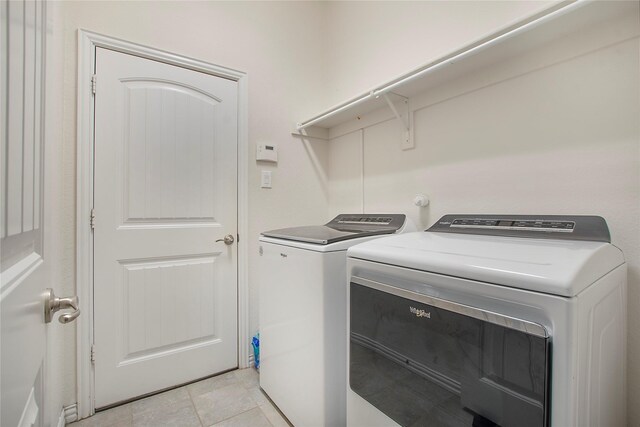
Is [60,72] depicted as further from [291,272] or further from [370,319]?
[370,319]

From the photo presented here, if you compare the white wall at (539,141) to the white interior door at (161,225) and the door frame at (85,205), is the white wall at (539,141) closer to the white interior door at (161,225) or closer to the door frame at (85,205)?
the white interior door at (161,225)

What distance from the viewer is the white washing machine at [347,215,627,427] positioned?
64cm

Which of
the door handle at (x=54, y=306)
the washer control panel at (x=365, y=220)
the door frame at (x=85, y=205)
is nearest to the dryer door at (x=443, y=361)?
the washer control panel at (x=365, y=220)

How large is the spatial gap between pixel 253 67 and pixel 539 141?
1.83 m

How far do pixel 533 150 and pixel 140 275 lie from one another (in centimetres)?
212

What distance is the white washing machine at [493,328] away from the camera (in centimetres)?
64

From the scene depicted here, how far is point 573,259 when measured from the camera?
72 centimetres

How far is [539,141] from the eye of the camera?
1234mm

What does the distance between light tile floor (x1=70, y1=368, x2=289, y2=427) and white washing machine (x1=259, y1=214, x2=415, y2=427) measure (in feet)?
0.38

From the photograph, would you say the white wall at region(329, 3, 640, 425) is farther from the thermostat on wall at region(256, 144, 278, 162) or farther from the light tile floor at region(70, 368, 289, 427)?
the light tile floor at region(70, 368, 289, 427)

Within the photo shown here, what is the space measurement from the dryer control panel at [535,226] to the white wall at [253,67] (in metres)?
1.22

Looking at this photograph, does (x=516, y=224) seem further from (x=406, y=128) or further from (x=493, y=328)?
(x=406, y=128)

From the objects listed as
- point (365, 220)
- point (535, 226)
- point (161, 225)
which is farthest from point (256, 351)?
point (535, 226)

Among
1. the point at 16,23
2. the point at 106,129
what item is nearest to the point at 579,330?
the point at 16,23
